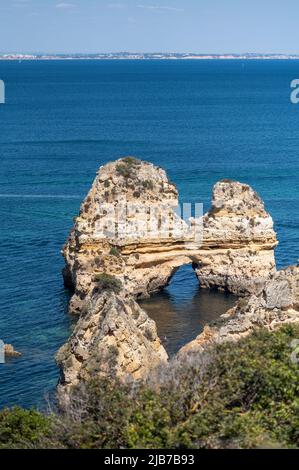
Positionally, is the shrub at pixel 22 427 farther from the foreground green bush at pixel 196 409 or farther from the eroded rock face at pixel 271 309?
the eroded rock face at pixel 271 309

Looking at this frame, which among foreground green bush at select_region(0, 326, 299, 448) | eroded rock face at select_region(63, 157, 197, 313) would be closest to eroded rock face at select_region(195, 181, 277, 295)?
eroded rock face at select_region(63, 157, 197, 313)

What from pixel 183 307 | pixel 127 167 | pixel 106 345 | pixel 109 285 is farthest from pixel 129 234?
pixel 106 345

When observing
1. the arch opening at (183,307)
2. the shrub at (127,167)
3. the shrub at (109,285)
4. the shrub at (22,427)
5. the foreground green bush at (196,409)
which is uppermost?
the shrub at (127,167)

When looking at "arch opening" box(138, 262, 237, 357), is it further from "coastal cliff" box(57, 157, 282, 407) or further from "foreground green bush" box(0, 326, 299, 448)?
"foreground green bush" box(0, 326, 299, 448)

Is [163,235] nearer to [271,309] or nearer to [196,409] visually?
[271,309]

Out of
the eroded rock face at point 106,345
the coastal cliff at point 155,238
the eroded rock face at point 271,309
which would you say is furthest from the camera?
the coastal cliff at point 155,238

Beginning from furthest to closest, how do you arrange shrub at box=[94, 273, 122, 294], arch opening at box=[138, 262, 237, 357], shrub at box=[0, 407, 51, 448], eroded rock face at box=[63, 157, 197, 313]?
eroded rock face at box=[63, 157, 197, 313] → arch opening at box=[138, 262, 237, 357] → shrub at box=[94, 273, 122, 294] → shrub at box=[0, 407, 51, 448]

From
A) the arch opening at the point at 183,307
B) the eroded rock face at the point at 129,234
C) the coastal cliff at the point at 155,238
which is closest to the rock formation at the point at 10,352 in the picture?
the coastal cliff at the point at 155,238
